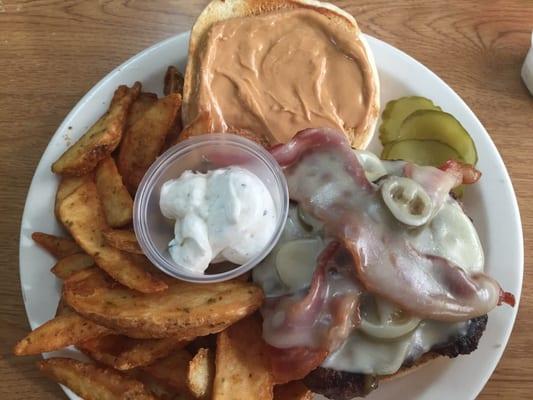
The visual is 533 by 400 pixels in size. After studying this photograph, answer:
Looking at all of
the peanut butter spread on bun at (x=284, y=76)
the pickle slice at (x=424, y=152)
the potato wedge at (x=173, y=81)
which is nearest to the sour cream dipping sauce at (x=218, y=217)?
the peanut butter spread on bun at (x=284, y=76)

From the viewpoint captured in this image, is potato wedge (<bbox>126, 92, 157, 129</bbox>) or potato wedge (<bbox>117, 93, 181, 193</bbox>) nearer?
potato wedge (<bbox>117, 93, 181, 193</bbox>)

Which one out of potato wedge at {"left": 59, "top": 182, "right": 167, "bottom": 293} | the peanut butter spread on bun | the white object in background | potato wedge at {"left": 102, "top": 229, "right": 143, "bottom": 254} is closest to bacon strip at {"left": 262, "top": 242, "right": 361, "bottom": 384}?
potato wedge at {"left": 59, "top": 182, "right": 167, "bottom": 293}

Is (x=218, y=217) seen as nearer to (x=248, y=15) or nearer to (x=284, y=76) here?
(x=284, y=76)

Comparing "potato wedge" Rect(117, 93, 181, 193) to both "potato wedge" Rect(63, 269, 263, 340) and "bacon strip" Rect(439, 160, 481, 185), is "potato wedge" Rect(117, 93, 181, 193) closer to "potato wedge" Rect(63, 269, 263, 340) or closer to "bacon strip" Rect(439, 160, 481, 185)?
"potato wedge" Rect(63, 269, 263, 340)

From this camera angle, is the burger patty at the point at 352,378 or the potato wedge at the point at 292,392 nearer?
the burger patty at the point at 352,378

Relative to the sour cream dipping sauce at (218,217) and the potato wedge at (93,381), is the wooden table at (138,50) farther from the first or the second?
the sour cream dipping sauce at (218,217)

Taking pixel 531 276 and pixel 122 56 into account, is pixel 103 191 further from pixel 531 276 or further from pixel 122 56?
pixel 531 276
